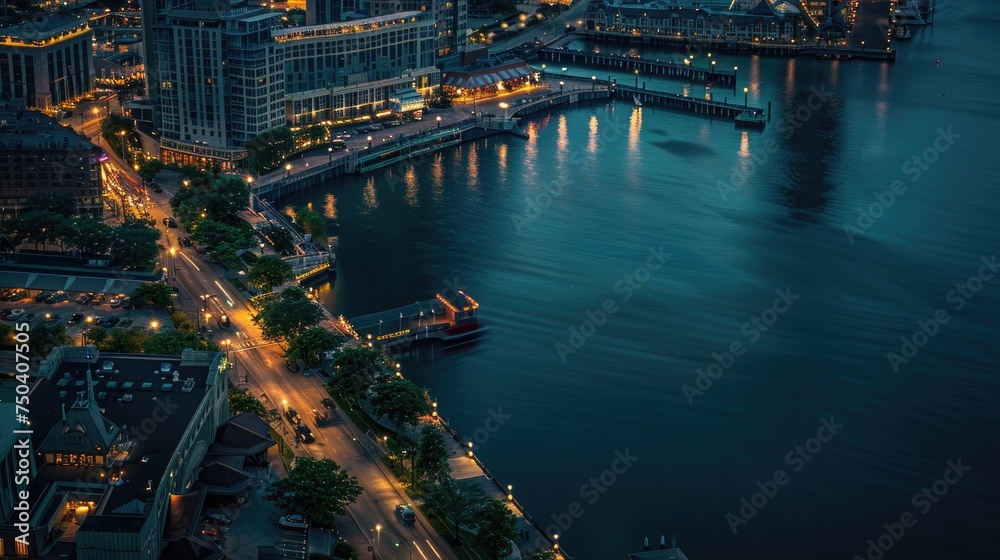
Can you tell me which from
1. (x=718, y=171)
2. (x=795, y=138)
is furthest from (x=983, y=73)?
(x=718, y=171)

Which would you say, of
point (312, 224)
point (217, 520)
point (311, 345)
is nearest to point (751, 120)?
point (312, 224)

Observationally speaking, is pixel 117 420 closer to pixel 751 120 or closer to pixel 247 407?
pixel 247 407

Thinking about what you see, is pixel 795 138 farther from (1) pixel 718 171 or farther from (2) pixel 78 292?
(2) pixel 78 292

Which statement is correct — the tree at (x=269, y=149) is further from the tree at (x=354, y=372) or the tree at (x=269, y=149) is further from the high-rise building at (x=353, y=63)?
the tree at (x=354, y=372)

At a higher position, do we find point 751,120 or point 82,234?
point 751,120

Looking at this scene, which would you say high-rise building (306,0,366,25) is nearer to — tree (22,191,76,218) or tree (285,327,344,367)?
tree (22,191,76,218)

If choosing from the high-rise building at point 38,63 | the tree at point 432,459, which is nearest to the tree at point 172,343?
the tree at point 432,459
